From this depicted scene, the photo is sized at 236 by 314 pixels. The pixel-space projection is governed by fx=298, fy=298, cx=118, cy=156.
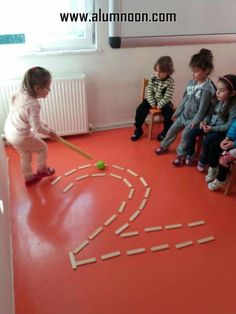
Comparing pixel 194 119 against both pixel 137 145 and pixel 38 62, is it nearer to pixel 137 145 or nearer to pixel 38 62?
pixel 137 145

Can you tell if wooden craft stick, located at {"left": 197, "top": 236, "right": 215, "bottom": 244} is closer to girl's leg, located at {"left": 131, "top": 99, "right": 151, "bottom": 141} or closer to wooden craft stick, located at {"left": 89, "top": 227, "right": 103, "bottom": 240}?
wooden craft stick, located at {"left": 89, "top": 227, "right": 103, "bottom": 240}

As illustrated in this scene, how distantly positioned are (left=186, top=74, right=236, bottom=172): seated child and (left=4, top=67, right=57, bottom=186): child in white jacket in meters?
1.03

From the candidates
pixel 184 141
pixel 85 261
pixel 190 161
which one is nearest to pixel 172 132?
pixel 184 141

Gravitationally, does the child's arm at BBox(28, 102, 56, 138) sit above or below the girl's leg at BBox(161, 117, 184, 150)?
above

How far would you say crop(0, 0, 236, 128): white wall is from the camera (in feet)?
7.63

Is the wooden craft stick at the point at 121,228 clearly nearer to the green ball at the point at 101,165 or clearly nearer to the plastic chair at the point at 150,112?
the green ball at the point at 101,165

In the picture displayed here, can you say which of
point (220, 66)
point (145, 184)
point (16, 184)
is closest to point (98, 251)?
point (145, 184)

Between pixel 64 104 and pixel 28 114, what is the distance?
2.19 feet

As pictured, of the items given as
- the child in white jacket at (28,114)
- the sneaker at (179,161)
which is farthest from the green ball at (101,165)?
the sneaker at (179,161)

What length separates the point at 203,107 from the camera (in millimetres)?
2115

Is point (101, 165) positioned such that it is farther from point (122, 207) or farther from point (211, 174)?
point (211, 174)

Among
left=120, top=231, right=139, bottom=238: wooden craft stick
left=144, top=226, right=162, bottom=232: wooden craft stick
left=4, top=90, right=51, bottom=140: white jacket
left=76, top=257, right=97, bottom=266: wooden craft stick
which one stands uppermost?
left=4, top=90, right=51, bottom=140: white jacket

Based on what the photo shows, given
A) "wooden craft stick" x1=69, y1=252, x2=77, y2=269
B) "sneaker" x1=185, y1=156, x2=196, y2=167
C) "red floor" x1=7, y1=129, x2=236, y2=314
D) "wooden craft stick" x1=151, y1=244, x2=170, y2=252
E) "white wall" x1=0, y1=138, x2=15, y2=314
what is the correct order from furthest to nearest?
"sneaker" x1=185, y1=156, x2=196, y2=167
"wooden craft stick" x1=151, y1=244, x2=170, y2=252
"wooden craft stick" x1=69, y1=252, x2=77, y2=269
"red floor" x1=7, y1=129, x2=236, y2=314
"white wall" x1=0, y1=138, x2=15, y2=314

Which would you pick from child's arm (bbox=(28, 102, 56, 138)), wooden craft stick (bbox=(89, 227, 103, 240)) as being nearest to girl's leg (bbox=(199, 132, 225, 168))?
wooden craft stick (bbox=(89, 227, 103, 240))
